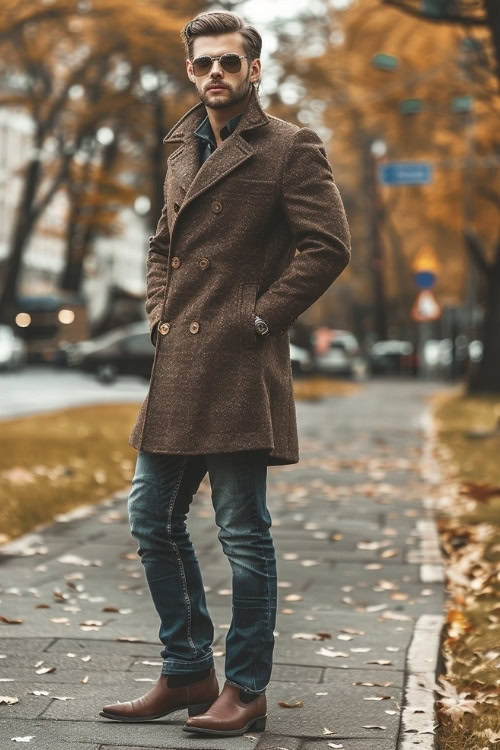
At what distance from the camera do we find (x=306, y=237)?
4.15m

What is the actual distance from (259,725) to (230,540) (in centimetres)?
56

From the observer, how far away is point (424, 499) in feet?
35.1

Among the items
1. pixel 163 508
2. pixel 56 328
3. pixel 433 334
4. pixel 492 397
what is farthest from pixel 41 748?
pixel 433 334

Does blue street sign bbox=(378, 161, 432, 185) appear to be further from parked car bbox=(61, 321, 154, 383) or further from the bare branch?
parked car bbox=(61, 321, 154, 383)

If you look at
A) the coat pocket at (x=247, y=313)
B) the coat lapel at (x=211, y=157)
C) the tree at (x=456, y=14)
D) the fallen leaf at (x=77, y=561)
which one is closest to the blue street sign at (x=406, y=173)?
the tree at (x=456, y=14)

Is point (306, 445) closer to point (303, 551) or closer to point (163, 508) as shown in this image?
point (303, 551)

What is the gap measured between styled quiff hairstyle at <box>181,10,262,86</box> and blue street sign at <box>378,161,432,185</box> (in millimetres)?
22785

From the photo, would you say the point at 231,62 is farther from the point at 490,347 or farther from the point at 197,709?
the point at 490,347

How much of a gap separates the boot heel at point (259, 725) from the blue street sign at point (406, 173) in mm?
23034

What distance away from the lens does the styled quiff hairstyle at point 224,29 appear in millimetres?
4160

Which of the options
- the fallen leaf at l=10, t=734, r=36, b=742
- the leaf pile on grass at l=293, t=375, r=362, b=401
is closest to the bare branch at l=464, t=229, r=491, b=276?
the leaf pile on grass at l=293, t=375, r=362, b=401

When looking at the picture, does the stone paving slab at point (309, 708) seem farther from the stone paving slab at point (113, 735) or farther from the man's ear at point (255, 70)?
the man's ear at point (255, 70)

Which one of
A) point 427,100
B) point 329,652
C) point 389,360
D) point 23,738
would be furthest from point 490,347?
point 389,360

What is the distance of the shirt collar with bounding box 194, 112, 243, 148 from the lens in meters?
4.25
